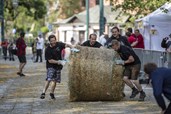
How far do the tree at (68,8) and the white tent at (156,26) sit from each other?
56.3 metres

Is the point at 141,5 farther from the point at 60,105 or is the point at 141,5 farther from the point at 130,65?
the point at 60,105

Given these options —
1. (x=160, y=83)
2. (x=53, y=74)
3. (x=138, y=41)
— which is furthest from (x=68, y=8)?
(x=160, y=83)

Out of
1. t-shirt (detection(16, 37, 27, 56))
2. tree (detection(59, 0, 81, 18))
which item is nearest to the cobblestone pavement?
t-shirt (detection(16, 37, 27, 56))

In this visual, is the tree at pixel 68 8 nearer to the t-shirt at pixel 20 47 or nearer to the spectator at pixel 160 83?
the t-shirt at pixel 20 47

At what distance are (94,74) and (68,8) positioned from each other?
68661mm

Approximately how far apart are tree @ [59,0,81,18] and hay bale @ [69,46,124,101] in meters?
66.0

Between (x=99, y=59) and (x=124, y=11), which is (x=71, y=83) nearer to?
(x=99, y=59)

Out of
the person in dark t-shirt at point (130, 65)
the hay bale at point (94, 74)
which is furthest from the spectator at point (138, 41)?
the hay bale at point (94, 74)

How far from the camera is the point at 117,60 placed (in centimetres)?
1355

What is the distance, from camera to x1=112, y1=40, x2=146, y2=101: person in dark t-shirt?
1359 centimetres

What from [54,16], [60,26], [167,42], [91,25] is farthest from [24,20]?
[167,42]

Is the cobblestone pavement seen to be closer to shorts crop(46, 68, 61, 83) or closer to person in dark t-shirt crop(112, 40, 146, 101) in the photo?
person in dark t-shirt crop(112, 40, 146, 101)

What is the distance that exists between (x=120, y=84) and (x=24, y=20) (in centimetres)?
8929

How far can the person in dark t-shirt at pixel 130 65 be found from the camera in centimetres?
1359
